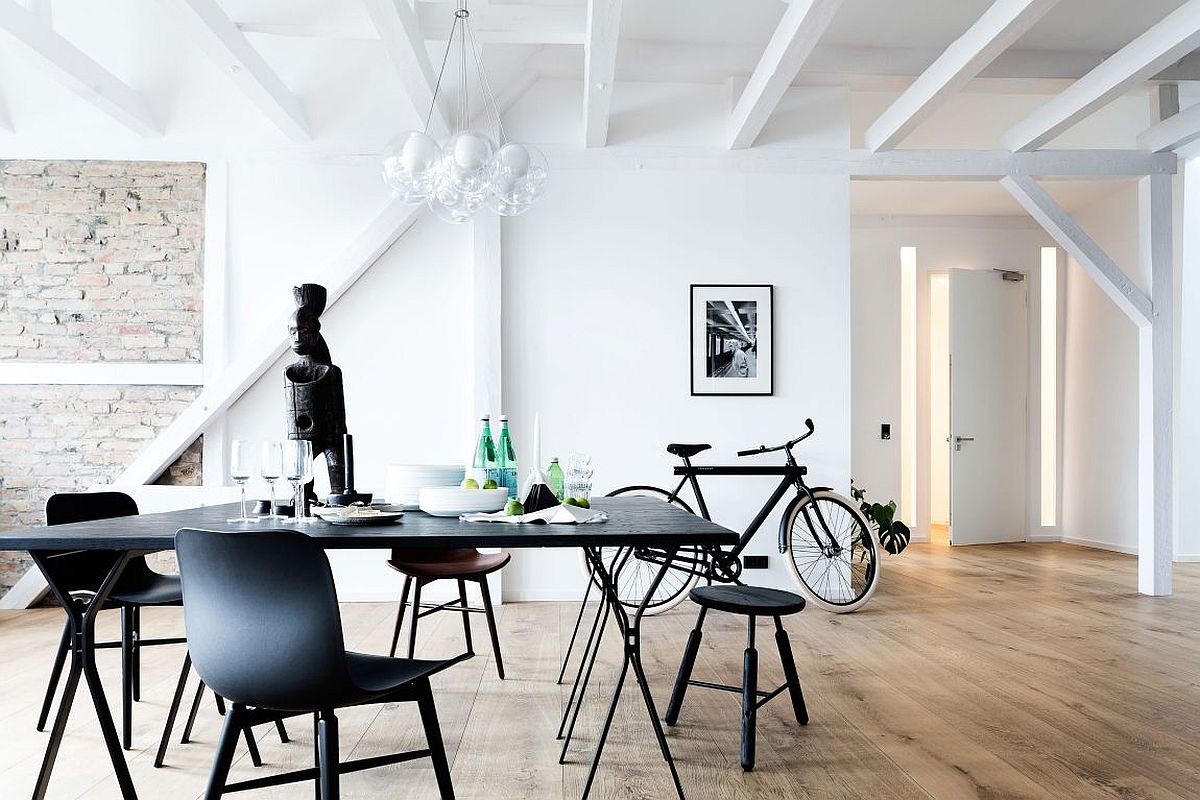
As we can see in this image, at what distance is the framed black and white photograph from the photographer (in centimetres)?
551

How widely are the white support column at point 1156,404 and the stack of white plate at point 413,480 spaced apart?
458cm

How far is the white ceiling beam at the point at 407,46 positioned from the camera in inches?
151

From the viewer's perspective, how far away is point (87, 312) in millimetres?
5254

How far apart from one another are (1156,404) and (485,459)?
14.6ft

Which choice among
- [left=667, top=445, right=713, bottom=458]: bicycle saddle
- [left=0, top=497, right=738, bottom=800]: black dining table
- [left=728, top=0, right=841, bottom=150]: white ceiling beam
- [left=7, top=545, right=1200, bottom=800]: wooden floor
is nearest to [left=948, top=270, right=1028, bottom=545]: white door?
[left=7, top=545, right=1200, bottom=800]: wooden floor

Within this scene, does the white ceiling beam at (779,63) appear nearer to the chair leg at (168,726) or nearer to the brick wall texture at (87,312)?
the brick wall texture at (87,312)

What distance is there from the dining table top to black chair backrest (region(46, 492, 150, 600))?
57cm

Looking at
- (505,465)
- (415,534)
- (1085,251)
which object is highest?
(1085,251)

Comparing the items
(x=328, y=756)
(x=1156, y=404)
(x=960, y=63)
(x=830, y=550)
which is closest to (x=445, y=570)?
(x=328, y=756)

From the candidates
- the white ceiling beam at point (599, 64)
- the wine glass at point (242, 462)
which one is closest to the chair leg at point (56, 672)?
the wine glass at point (242, 462)

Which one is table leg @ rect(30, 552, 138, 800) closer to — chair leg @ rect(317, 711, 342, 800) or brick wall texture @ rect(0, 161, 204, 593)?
chair leg @ rect(317, 711, 342, 800)

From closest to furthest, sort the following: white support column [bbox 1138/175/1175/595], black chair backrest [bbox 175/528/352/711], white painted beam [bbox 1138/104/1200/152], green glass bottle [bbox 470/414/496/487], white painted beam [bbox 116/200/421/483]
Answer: black chair backrest [bbox 175/528/352/711]
green glass bottle [bbox 470/414/496/487]
white painted beam [bbox 116/200/421/483]
white painted beam [bbox 1138/104/1200/152]
white support column [bbox 1138/175/1175/595]

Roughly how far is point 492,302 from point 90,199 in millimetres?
2381

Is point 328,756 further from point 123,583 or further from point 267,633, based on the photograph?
point 123,583
